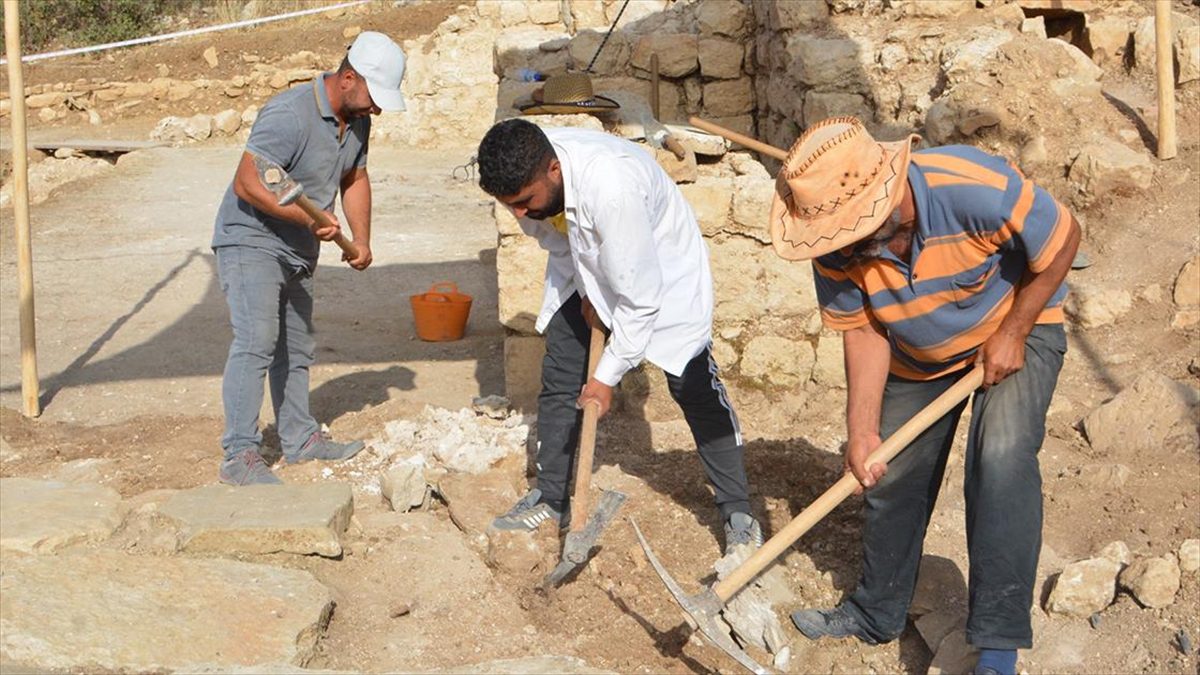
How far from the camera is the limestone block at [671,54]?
927cm

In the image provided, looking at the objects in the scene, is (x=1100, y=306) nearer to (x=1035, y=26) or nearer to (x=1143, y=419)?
(x=1143, y=419)

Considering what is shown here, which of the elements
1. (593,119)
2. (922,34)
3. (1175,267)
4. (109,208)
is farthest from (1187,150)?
(109,208)

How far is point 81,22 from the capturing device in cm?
1862

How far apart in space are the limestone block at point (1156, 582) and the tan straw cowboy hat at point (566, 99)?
11.6 ft

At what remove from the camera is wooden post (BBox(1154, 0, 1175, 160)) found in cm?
641

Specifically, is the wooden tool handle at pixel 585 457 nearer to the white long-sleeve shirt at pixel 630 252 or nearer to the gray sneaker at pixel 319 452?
the white long-sleeve shirt at pixel 630 252

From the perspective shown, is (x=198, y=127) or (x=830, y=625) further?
(x=198, y=127)

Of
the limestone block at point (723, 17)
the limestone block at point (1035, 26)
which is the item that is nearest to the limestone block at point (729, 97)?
the limestone block at point (723, 17)

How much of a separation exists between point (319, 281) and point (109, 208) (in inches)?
151

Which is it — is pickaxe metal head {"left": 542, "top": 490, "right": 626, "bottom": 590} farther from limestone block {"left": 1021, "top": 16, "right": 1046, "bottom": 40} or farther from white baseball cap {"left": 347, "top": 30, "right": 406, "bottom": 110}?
limestone block {"left": 1021, "top": 16, "right": 1046, "bottom": 40}

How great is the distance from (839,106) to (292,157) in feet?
11.6

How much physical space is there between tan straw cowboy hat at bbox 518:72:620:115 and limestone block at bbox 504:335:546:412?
1184 millimetres

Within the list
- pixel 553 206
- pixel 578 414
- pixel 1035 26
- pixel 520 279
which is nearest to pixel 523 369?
pixel 520 279

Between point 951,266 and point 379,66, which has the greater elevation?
point 379,66
